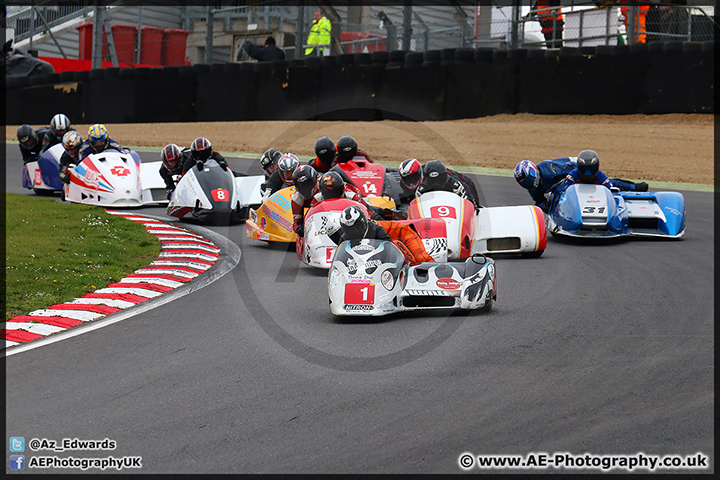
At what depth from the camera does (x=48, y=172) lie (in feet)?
52.4

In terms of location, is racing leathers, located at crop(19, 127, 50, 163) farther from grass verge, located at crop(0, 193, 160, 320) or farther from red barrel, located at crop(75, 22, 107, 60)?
red barrel, located at crop(75, 22, 107, 60)

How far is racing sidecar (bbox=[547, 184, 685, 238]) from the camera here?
10.9 metres

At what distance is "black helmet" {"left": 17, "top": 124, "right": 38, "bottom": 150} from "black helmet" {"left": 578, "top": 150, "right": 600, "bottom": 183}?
9259 millimetres

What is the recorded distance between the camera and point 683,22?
62.0 feet

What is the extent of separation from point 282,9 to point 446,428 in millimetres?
19804

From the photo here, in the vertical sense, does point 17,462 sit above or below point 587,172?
below

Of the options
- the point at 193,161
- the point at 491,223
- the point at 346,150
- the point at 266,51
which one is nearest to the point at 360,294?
the point at 491,223

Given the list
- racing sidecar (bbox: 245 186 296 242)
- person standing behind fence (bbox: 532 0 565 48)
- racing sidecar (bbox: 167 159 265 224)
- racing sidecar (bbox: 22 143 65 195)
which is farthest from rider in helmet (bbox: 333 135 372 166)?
person standing behind fence (bbox: 532 0 565 48)

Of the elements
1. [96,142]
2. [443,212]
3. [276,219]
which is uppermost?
[96,142]

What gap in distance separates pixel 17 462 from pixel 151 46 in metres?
23.2

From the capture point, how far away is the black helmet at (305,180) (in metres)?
9.59

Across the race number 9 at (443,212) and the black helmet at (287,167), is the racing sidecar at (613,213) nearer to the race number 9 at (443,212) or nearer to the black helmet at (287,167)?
the race number 9 at (443,212)

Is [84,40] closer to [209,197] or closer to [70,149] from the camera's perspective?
[70,149]

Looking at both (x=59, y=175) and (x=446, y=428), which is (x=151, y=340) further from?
(x=59, y=175)
